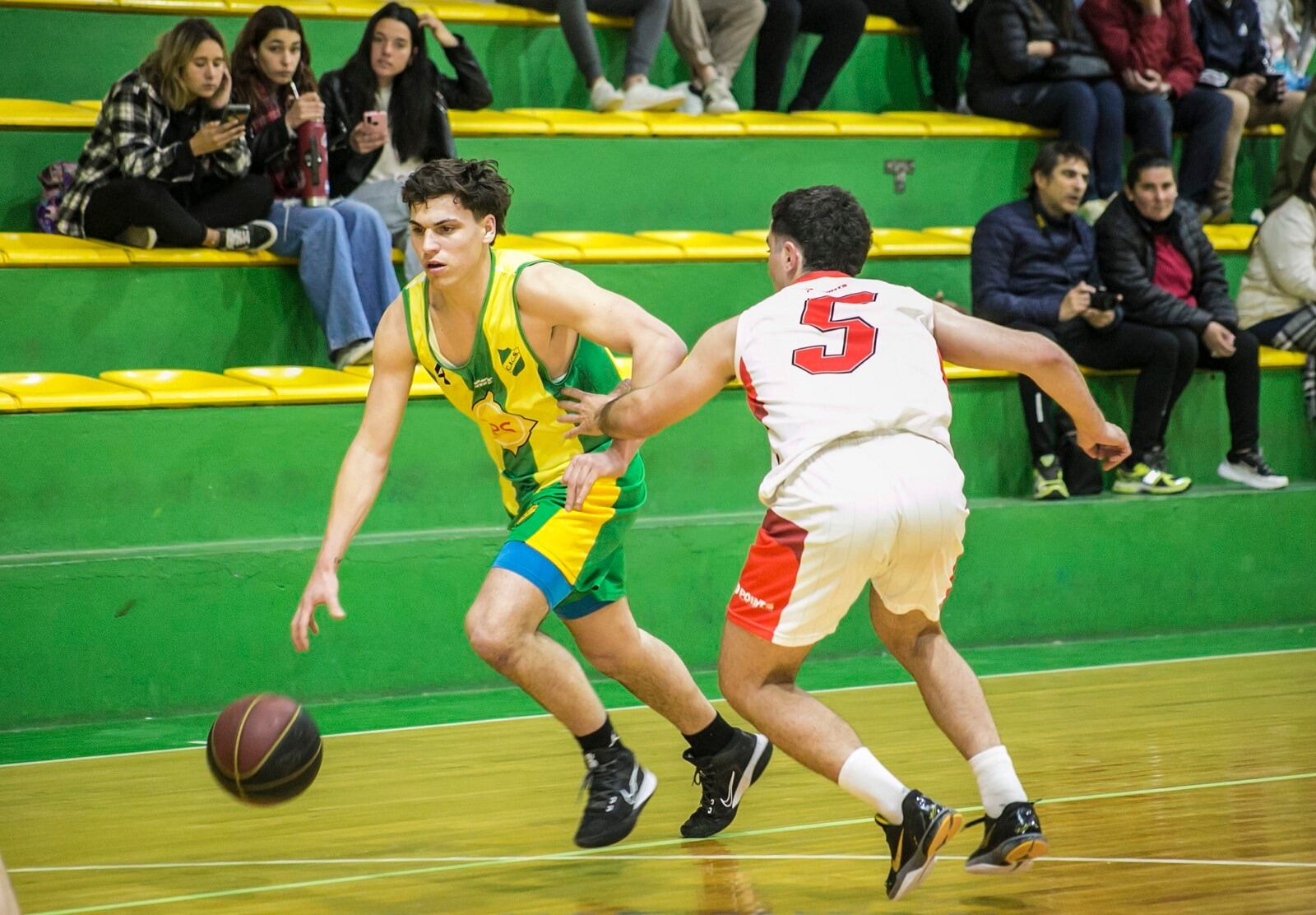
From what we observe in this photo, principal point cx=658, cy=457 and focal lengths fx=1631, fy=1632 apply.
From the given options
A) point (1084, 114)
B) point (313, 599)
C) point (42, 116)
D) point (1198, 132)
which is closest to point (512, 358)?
point (313, 599)

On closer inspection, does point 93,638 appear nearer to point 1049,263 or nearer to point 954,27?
point 1049,263

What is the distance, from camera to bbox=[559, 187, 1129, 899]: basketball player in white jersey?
3.52 metres

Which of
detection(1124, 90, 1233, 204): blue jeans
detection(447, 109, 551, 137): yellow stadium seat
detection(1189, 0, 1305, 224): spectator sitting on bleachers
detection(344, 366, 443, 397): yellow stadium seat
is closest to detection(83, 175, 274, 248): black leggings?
detection(344, 366, 443, 397): yellow stadium seat

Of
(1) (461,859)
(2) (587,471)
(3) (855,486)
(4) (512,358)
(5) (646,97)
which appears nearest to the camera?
(3) (855,486)

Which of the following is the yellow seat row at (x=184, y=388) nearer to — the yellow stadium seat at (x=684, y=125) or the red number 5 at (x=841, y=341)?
the yellow stadium seat at (x=684, y=125)

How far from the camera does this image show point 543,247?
25.5 ft

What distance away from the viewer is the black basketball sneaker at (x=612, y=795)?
4.17m

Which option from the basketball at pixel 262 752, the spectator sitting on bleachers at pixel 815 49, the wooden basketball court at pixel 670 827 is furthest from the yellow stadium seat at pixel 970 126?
the basketball at pixel 262 752

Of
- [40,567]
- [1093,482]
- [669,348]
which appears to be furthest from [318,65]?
[669,348]

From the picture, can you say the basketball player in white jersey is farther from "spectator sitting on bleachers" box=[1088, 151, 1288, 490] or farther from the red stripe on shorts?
"spectator sitting on bleachers" box=[1088, 151, 1288, 490]

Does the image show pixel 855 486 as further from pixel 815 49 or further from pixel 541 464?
pixel 815 49

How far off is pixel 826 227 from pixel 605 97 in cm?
534

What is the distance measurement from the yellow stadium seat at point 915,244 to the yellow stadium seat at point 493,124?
1.84 m

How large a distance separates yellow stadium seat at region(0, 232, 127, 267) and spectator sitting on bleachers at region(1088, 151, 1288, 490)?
15.4 feet
